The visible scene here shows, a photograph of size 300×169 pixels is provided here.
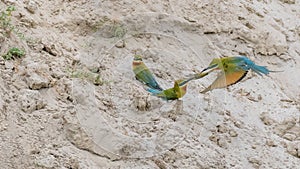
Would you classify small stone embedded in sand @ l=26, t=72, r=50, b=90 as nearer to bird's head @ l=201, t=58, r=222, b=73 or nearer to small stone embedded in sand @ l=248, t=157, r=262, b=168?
bird's head @ l=201, t=58, r=222, b=73

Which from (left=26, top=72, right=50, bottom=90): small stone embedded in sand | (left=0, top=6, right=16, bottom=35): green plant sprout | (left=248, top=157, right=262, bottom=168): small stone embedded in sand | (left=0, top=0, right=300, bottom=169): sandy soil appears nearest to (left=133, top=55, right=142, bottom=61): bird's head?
(left=0, top=0, right=300, bottom=169): sandy soil

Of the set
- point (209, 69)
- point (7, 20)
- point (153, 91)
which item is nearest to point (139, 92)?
point (153, 91)

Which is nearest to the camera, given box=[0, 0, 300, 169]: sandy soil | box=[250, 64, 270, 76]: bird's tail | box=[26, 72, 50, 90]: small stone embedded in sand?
box=[0, 0, 300, 169]: sandy soil

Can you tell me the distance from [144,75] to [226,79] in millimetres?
446

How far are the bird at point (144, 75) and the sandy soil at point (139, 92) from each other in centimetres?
4

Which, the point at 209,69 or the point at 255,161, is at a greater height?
the point at 209,69

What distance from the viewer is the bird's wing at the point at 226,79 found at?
309cm

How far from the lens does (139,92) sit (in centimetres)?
296

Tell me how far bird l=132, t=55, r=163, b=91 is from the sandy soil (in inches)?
1.5

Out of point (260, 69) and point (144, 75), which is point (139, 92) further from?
point (260, 69)

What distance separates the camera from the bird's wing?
10.1ft

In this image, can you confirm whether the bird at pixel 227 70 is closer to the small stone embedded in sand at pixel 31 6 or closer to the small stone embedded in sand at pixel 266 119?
the small stone embedded in sand at pixel 266 119

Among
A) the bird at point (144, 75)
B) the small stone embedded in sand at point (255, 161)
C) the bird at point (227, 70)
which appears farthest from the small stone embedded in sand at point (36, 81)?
the small stone embedded in sand at point (255, 161)

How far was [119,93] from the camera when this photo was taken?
297 centimetres
